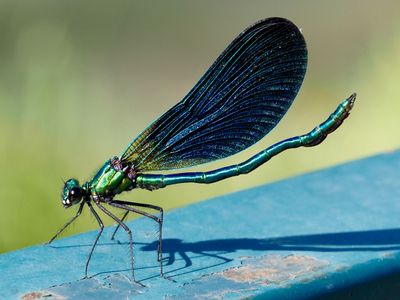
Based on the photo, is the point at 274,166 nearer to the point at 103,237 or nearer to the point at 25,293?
the point at 103,237

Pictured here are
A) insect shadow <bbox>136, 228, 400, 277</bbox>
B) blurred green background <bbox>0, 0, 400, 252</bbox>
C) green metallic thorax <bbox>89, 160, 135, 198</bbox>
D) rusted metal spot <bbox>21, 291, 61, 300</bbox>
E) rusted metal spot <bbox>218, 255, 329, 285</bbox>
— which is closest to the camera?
rusted metal spot <bbox>21, 291, 61, 300</bbox>

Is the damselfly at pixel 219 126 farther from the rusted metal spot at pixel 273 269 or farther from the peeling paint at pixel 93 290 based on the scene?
the rusted metal spot at pixel 273 269

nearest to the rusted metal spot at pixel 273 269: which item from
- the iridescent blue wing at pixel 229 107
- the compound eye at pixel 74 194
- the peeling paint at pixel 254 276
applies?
the peeling paint at pixel 254 276

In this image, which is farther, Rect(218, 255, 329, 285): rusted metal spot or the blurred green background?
the blurred green background

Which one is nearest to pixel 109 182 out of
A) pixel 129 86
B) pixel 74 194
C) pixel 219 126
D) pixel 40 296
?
pixel 74 194

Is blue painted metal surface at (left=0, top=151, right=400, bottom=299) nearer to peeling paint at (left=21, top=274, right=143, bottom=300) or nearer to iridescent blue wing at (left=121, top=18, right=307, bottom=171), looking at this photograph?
peeling paint at (left=21, top=274, right=143, bottom=300)

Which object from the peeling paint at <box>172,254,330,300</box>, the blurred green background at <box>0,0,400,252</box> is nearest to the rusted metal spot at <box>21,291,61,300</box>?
the peeling paint at <box>172,254,330,300</box>

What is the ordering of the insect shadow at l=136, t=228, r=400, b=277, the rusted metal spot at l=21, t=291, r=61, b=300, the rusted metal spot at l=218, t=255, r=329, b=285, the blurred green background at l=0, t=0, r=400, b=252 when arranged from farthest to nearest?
1. the blurred green background at l=0, t=0, r=400, b=252
2. the insect shadow at l=136, t=228, r=400, b=277
3. the rusted metal spot at l=218, t=255, r=329, b=285
4. the rusted metal spot at l=21, t=291, r=61, b=300
